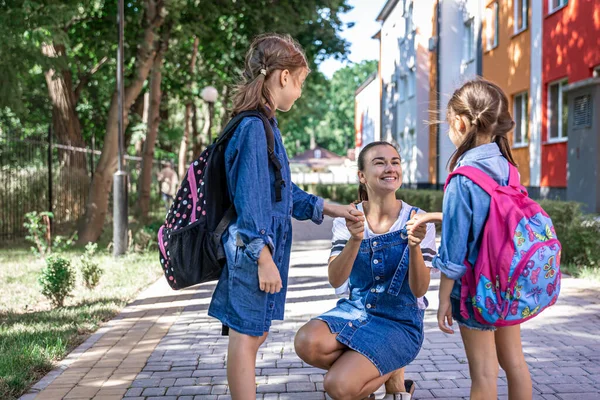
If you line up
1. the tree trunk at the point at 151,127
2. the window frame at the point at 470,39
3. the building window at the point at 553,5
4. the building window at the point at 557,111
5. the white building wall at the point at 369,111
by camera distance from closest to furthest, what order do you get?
the tree trunk at the point at 151,127, the building window at the point at 557,111, the building window at the point at 553,5, the window frame at the point at 470,39, the white building wall at the point at 369,111

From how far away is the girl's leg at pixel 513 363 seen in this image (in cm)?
305

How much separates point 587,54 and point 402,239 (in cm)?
1331

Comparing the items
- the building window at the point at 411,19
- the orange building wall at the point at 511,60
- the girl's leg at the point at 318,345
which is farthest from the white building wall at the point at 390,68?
the girl's leg at the point at 318,345

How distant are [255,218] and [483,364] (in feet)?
3.65

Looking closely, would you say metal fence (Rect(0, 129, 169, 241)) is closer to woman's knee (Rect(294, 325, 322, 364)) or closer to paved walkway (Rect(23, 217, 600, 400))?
paved walkway (Rect(23, 217, 600, 400))

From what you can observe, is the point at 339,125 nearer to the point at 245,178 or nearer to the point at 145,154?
the point at 145,154

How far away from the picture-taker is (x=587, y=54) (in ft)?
50.0

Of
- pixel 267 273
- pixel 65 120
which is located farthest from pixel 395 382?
pixel 65 120

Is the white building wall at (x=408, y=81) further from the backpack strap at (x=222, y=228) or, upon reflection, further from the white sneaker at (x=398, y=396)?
the backpack strap at (x=222, y=228)

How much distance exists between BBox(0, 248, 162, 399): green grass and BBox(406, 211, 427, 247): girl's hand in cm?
238

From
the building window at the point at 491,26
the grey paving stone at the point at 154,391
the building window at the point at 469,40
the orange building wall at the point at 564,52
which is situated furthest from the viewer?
the building window at the point at 469,40

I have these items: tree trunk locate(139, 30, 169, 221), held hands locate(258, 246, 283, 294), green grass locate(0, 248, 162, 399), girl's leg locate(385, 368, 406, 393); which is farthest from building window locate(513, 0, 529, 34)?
held hands locate(258, 246, 283, 294)

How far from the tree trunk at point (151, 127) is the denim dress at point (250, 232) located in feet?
40.6

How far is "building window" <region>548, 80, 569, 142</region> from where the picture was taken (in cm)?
1689
